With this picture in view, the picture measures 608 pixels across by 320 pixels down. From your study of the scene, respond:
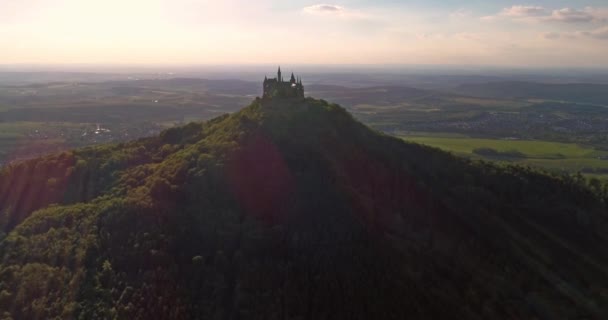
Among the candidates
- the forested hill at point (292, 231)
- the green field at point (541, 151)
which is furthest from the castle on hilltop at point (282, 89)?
the green field at point (541, 151)

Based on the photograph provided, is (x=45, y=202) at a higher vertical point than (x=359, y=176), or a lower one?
lower

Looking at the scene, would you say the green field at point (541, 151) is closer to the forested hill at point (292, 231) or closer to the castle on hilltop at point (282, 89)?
the forested hill at point (292, 231)

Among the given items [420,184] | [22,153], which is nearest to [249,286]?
[420,184]

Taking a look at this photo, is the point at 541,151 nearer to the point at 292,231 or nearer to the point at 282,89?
the point at 282,89

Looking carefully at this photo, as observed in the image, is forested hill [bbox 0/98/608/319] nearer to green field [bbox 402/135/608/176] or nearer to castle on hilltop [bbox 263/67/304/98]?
castle on hilltop [bbox 263/67/304/98]

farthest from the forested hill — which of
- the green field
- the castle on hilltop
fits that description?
the green field

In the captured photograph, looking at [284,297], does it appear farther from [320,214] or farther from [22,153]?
[22,153]
